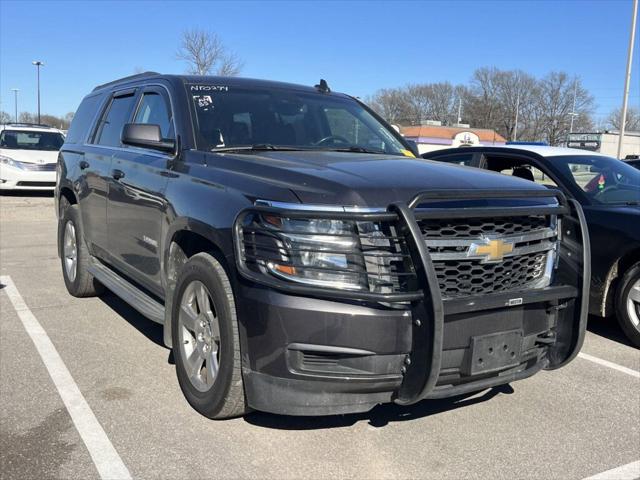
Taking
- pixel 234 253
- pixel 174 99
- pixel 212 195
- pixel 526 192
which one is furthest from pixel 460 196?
pixel 174 99

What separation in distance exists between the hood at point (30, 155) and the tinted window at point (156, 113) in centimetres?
1180

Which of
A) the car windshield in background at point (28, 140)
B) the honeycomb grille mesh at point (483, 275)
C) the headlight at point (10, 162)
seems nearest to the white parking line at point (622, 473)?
the honeycomb grille mesh at point (483, 275)

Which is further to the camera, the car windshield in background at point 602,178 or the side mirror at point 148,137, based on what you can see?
the car windshield in background at point 602,178

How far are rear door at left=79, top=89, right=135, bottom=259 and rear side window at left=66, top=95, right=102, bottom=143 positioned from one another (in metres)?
0.33

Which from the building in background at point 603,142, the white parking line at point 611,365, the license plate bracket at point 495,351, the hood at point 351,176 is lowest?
the white parking line at point 611,365

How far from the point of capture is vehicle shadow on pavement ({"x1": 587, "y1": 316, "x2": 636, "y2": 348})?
18.2 ft

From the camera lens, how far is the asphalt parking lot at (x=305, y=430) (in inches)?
123

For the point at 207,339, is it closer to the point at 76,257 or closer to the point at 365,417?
the point at 365,417

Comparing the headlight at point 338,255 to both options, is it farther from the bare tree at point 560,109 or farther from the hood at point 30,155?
the bare tree at point 560,109

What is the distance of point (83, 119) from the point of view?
21.2 feet

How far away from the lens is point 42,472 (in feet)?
9.82

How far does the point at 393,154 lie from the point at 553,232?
1434 millimetres

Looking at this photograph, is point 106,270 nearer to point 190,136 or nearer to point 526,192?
point 190,136

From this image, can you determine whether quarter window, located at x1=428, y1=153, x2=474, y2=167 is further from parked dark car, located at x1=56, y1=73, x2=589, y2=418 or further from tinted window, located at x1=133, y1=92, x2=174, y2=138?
tinted window, located at x1=133, y1=92, x2=174, y2=138
